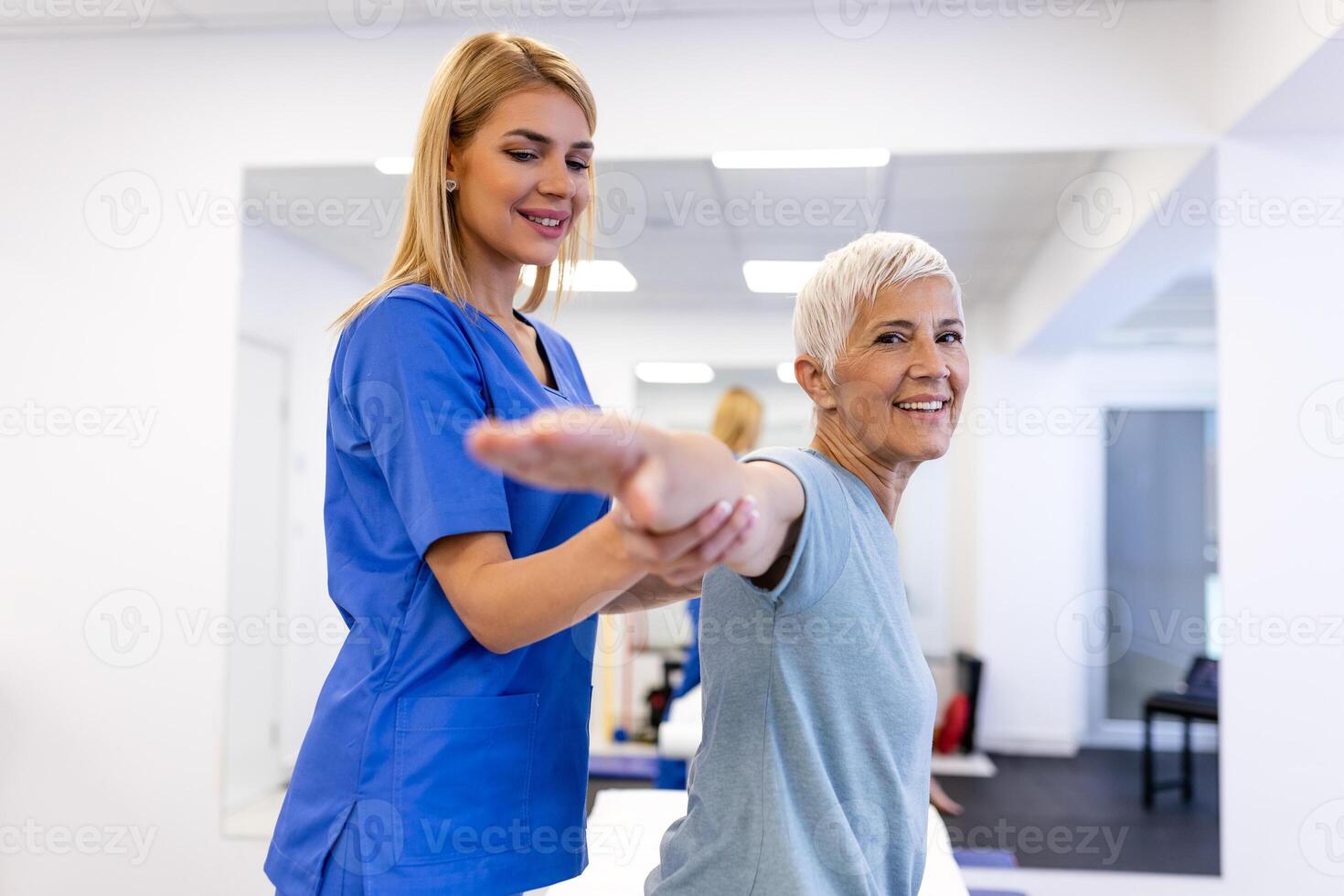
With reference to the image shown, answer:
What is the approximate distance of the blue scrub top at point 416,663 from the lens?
1009 mm

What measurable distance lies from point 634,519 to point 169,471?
11.2 feet

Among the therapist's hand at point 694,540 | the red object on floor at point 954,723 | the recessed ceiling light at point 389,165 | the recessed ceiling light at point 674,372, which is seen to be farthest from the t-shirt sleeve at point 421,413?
the red object on floor at point 954,723

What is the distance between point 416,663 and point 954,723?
5554 millimetres

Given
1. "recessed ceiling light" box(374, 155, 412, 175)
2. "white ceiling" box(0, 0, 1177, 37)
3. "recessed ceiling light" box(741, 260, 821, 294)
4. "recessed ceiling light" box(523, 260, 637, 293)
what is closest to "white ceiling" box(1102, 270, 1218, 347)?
"recessed ceiling light" box(741, 260, 821, 294)

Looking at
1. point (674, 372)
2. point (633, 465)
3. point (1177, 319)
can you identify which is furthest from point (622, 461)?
point (1177, 319)

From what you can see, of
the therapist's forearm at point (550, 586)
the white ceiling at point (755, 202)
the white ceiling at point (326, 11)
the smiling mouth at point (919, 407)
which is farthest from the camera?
the white ceiling at point (755, 202)

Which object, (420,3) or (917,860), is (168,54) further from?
(917,860)

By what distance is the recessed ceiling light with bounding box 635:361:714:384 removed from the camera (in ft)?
14.5

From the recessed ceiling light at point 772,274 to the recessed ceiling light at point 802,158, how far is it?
378 mm

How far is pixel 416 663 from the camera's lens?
A: 41.0 inches

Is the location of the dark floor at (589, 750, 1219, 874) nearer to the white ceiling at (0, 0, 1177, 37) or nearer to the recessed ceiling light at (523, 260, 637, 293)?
the recessed ceiling light at (523, 260, 637, 293)

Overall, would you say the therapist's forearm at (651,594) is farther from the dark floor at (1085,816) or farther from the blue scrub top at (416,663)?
the dark floor at (1085,816)

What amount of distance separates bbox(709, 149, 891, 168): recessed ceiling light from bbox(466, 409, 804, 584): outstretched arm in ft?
9.37

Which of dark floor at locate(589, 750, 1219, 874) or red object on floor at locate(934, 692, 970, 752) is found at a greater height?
red object on floor at locate(934, 692, 970, 752)
